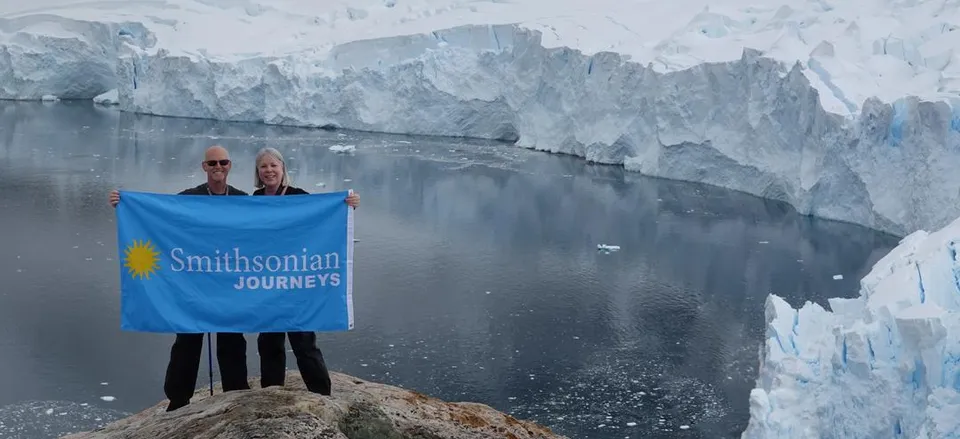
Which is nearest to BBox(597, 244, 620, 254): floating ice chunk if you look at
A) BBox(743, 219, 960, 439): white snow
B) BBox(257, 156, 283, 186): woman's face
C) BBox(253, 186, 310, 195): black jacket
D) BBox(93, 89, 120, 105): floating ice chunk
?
BBox(743, 219, 960, 439): white snow

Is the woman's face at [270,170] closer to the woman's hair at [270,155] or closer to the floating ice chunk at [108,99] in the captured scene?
the woman's hair at [270,155]

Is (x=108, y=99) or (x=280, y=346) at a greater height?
(x=108, y=99)

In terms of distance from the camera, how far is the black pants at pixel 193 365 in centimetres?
324

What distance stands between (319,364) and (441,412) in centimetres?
46

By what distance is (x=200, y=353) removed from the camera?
3344mm

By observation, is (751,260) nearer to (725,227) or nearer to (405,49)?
(725,227)

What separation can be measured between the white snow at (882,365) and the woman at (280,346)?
233cm

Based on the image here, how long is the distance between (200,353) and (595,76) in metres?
14.0

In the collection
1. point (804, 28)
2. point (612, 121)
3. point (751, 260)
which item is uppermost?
point (804, 28)

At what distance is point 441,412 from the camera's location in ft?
11.1

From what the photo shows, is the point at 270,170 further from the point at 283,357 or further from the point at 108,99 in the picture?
the point at 108,99

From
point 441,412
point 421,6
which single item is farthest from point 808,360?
point 421,6

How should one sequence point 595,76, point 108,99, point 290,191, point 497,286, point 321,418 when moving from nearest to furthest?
point 321,418, point 290,191, point 497,286, point 595,76, point 108,99

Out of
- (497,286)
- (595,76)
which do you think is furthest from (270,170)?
(595,76)
